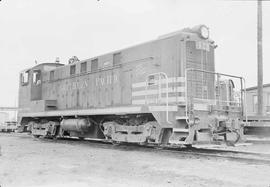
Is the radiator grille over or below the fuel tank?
over

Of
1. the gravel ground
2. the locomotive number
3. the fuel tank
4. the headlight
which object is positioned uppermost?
the headlight

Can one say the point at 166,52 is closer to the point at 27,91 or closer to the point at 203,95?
the point at 203,95

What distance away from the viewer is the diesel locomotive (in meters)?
9.45

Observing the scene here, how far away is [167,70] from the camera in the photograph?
10.3 metres

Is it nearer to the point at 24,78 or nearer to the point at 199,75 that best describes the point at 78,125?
the point at 199,75

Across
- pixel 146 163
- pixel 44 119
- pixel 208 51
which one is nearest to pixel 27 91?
pixel 44 119

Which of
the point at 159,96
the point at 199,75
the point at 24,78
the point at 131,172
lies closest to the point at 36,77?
the point at 24,78

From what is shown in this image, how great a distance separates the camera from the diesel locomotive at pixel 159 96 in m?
9.45

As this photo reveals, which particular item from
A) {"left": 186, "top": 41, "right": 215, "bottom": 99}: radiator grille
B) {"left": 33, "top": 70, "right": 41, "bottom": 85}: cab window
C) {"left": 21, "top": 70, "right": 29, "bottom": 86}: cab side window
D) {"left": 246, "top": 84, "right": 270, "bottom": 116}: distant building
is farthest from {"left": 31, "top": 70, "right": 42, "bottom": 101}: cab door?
{"left": 246, "top": 84, "right": 270, "bottom": 116}: distant building

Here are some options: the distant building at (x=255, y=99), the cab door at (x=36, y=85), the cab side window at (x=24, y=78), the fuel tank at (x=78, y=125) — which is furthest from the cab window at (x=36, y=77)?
the distant building at (x=255, y=99)

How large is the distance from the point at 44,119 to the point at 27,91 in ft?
6.34

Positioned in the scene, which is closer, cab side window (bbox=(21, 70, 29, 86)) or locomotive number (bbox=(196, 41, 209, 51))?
locomotive number (bbox=(196, 41, 209, 51))

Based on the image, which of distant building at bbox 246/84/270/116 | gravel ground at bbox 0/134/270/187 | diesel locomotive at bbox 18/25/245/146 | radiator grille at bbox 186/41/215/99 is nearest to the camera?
gravel ground at bbox 0/134/270/187

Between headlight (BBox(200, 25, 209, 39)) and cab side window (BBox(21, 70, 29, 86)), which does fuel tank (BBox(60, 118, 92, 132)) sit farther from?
headlight (BBox(200, 25, 209, 39))
